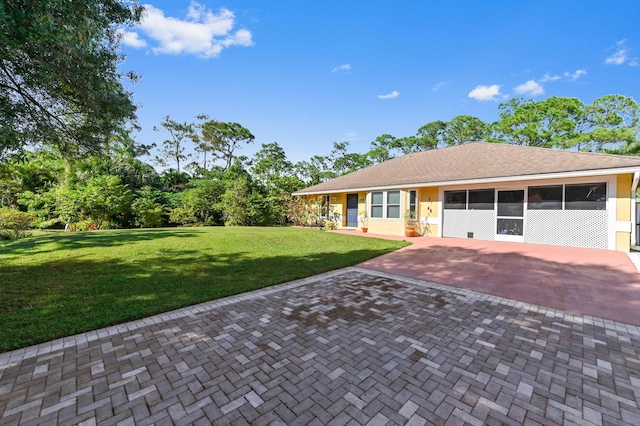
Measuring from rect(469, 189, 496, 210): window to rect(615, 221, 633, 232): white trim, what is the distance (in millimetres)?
3742

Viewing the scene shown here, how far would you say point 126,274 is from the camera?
591 centimetres

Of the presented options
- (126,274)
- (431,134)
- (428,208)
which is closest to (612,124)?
(431,134)

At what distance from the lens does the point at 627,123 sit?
22406 mm

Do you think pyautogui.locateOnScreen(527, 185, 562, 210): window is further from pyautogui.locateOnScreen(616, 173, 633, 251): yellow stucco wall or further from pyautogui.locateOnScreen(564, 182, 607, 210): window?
pyautogui.locateOnScreen(616, 173, 633, 251): yellow stucco wall

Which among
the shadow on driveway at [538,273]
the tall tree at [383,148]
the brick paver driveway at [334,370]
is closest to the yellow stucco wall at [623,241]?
the shadow on driveway at [538,273]

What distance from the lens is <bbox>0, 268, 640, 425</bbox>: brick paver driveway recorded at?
2.07 meters

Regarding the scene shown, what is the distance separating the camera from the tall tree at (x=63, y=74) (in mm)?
3655

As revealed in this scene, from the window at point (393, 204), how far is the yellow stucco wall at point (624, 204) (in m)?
7.92

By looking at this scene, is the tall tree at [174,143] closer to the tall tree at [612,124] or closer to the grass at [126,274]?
the grass at [126,274]

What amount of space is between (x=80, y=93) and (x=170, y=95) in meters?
8.92

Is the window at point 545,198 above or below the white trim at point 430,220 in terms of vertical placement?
above

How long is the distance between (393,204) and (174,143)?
30767mm

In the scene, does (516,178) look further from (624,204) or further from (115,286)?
(115,286)

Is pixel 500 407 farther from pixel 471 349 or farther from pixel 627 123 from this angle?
pixel 627 123
